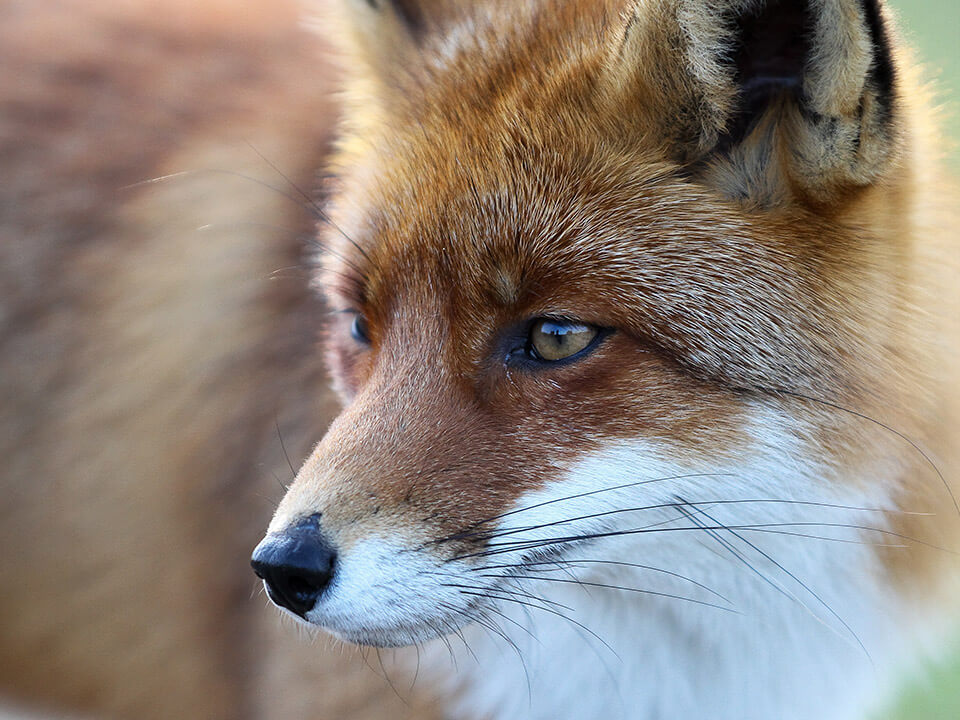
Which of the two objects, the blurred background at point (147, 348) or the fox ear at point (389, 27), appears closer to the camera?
the fox ear at point (389, 27)

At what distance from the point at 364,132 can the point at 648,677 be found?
1963mm

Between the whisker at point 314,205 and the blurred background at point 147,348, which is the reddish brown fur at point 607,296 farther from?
the blurred background at point 147,348

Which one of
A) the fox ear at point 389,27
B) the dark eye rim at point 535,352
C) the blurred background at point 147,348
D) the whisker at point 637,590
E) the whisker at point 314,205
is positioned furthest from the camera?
the blurred background at point 147,348

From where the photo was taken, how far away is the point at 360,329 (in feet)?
10.1

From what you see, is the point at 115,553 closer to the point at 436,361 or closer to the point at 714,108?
the point at 436,361

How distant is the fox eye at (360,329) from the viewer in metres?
3.03

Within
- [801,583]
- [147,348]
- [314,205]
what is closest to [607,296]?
[801,583]

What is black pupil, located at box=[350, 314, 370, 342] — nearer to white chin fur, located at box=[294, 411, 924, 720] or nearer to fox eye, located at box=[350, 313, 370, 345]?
fox eye, located at box=[350, 313, 370, 345]

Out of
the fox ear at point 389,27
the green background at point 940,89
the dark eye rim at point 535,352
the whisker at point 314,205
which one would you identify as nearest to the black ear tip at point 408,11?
the fox ear at point 389,27

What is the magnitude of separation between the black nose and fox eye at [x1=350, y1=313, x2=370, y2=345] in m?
0.81

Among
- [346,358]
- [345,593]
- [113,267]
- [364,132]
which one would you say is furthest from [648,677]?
[113,267]

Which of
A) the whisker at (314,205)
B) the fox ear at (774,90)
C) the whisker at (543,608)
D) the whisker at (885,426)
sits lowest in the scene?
the whisker at (543,608)

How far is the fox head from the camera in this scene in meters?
2.42

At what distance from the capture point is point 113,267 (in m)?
3.87
